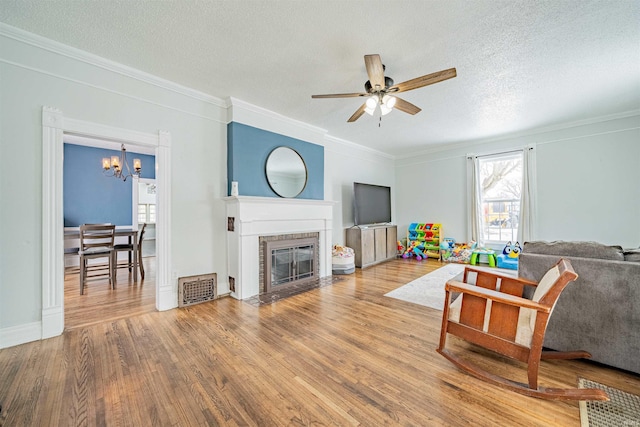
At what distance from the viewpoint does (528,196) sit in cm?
501

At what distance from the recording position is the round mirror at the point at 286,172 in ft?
12.9

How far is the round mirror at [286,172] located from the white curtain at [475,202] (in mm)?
4024

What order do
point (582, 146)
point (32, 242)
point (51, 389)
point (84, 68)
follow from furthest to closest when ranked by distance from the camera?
point (582, 146)
point (84, 68)
point (32, 242)
point (51, 389)

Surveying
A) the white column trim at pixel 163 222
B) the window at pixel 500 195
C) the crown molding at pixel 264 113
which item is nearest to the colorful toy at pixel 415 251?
the window at pixel 500 195

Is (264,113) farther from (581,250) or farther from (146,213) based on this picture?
(146,213)

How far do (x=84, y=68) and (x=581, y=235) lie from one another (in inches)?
303

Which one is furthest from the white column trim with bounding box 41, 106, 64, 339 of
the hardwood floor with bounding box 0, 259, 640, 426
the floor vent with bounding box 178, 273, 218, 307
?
the floor vent with bounding box 178, 273, 218, 307

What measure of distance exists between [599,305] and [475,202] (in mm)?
4267

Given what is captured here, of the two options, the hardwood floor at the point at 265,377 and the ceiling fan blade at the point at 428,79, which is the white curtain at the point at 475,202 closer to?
the hardwood floor at the point at 265,377

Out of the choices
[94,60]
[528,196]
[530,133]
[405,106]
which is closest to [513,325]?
[405,106]

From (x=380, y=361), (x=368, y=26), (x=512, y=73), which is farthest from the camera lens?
(x=512, y=73)

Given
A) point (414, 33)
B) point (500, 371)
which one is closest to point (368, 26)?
point (414, 33)

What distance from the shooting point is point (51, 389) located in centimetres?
165

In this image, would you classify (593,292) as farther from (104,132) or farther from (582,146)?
(104,132)
